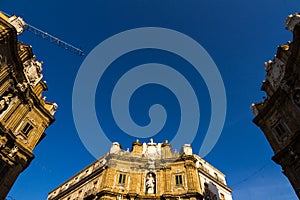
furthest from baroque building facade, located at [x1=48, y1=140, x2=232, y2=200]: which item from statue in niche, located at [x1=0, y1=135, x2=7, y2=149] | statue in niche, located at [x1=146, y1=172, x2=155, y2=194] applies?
statue in niche, located at [x1=0, y1=135, x2=7, y2=149]

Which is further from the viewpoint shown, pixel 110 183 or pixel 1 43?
pixel 110 183

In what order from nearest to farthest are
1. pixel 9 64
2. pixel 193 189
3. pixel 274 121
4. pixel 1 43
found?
pixel 1 43 → pixel 9 64 → pixel 274 121 → pixel 193 189

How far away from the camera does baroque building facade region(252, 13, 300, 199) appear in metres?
19.3

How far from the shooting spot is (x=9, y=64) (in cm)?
2133

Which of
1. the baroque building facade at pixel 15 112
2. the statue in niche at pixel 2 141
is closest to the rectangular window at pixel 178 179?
the baroque building facade at pixel 15 112

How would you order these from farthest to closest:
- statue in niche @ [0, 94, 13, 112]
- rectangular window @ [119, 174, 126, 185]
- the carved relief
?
rectangular window @ [119, 174, 126, 185] → the carved relief → statue in niche @ [0, 94, 13, 112]

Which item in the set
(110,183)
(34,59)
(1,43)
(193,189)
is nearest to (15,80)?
(1,43)

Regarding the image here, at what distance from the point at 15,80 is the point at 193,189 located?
86.7 feet

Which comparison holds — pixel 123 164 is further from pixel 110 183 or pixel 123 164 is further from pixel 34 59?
pixel 34 59

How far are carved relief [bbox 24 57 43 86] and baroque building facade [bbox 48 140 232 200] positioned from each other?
17181 mm

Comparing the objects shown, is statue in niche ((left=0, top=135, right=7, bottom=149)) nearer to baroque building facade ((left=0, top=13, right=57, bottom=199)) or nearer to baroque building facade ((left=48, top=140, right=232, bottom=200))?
baroque building facade ((left=0, top=13, right=57, bottom=199))

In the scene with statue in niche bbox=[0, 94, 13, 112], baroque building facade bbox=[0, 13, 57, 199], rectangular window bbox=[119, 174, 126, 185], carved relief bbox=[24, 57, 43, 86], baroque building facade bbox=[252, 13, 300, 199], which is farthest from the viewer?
rectangular window bbox=[119, 174, 126, 185]

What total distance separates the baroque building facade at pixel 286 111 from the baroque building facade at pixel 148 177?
13.5 m

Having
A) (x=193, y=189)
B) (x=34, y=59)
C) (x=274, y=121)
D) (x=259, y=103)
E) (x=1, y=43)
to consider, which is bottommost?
(x=193, y=189)
